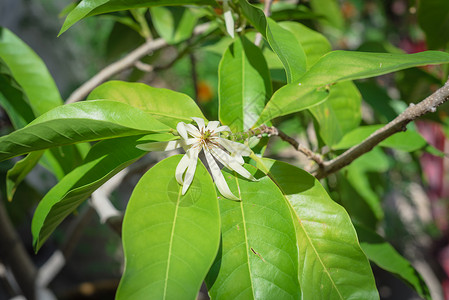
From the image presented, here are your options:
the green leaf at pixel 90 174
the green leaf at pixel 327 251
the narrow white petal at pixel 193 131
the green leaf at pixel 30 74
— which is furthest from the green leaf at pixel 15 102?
the green leaf at pixel 327 251

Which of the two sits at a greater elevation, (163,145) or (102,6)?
(102,6)

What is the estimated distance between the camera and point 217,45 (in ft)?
2.07

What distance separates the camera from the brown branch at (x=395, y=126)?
1.02 ft

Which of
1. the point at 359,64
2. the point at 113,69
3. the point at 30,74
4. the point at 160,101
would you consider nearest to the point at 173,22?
the point at 113,69

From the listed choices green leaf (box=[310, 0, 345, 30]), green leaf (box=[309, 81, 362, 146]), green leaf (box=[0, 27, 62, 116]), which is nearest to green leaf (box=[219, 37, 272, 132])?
green leaf (box=[309, 81, 362, 146])

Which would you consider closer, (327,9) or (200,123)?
(200,123)

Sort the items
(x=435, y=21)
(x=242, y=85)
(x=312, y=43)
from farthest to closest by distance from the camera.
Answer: (x=435, y=21) < (x=312, y=43) < (x=242, y=85)

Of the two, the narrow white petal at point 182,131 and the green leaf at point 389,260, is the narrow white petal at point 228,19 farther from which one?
the green leaf at point 389,260

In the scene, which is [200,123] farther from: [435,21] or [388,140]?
[435,21]

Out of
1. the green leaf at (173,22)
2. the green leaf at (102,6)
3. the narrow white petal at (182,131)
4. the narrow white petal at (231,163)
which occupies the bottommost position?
the narrow white petal at (231,163)

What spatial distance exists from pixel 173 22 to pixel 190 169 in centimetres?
48

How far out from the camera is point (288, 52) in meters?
0.36

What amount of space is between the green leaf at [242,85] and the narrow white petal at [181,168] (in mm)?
76

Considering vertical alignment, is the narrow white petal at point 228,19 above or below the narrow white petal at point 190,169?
above
